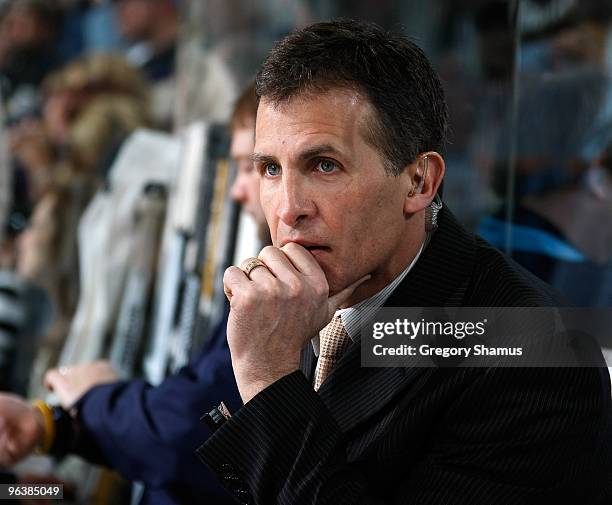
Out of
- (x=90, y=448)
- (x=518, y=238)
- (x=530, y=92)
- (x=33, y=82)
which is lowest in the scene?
(x=90, y=448)

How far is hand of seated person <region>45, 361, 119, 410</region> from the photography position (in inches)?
81.7

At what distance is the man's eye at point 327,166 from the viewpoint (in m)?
1.21

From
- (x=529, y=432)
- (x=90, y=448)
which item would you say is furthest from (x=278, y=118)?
(x=90, y=448)

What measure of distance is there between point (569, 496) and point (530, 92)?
44.5 inches

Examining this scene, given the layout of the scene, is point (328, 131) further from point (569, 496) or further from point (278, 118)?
point (569, 496)

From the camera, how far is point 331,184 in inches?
47.4

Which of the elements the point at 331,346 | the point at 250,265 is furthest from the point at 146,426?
the point at 250,265

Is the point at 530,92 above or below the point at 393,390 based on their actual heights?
above

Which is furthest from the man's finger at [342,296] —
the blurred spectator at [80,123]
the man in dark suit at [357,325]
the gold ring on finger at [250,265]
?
the blurred spectator at [80,123]

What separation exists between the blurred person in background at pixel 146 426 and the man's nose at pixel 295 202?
26.8 inches

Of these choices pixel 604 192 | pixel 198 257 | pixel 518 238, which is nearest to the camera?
pixel 604 192

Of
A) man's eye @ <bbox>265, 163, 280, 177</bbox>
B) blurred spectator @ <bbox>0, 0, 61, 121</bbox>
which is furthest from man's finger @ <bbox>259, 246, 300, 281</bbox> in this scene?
blurred spectator @ <bbox>0, 0, 61, 121</bbox>

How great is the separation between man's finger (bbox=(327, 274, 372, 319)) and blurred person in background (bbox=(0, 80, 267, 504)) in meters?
0.61

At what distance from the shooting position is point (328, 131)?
1.19 meters
